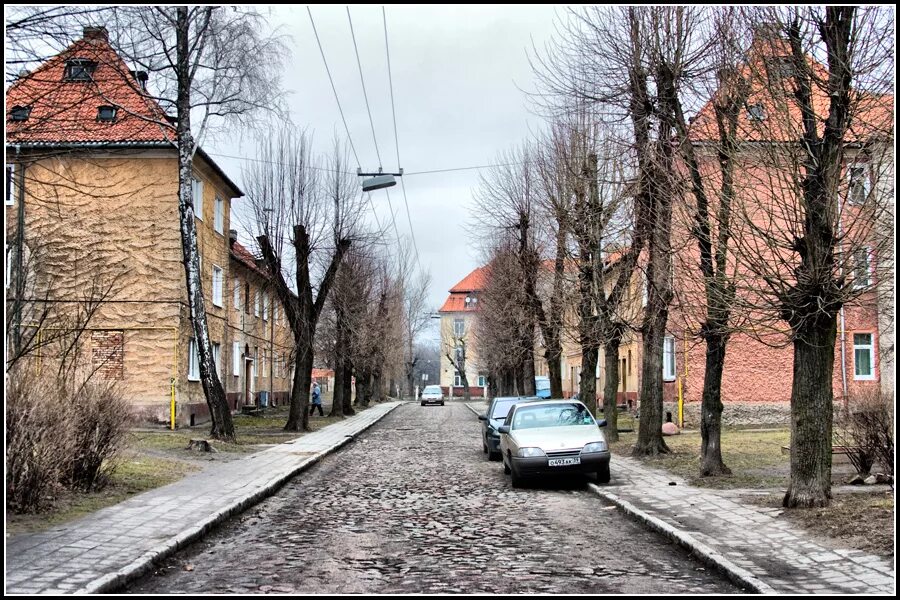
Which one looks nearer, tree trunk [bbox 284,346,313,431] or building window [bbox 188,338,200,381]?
tree trunk [bbox 284,346,313,431]

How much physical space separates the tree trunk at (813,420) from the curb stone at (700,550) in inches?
73.4

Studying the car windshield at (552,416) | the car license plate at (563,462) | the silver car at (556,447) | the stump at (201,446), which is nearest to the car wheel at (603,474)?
the silver car at (556,447)

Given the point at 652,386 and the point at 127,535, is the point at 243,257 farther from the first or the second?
the point at 127,535

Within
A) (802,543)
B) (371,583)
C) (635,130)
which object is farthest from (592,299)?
(371,583)

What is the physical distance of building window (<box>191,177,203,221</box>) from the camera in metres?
31.2

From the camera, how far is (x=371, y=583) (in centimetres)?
719

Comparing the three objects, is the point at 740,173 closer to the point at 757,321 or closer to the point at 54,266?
the point at 757,321

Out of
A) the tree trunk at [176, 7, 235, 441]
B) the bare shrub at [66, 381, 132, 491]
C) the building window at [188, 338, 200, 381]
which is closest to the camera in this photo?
the bare shrub at [66, 381, 132, 491]

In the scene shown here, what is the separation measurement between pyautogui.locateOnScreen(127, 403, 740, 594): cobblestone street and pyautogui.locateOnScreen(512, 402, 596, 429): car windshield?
3.84ft

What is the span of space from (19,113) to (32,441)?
369 cm

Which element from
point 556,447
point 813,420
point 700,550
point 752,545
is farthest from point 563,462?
point 700,550

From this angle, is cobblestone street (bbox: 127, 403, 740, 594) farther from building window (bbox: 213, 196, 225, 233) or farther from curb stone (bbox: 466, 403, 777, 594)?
building window (bbox: 213, 196, 225, 233)

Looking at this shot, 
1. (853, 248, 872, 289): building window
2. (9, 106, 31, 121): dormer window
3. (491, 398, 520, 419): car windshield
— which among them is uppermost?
(9, 106, 31, 121): dormer window

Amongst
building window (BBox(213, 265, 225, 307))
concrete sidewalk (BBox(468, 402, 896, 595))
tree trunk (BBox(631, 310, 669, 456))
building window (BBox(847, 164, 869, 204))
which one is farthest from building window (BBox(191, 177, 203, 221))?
building window (BBox(847, 164, 869, 204))
